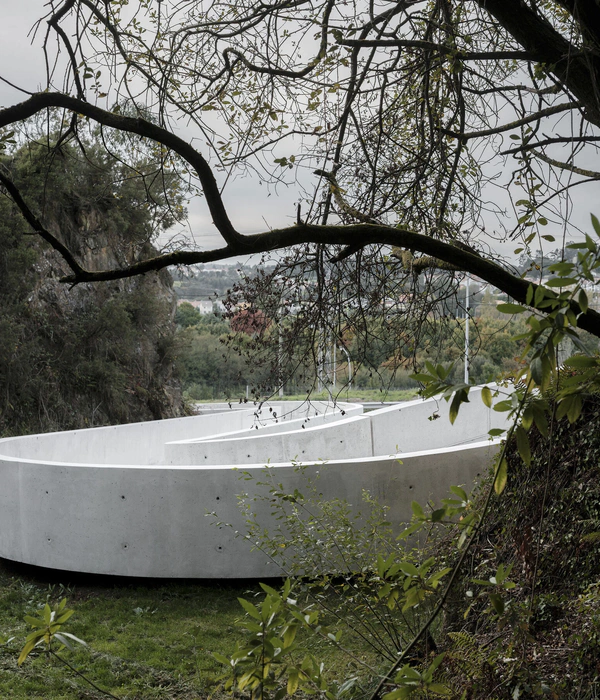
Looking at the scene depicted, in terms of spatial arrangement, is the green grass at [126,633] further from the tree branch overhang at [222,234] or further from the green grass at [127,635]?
the tree branch overhang at [222,234]

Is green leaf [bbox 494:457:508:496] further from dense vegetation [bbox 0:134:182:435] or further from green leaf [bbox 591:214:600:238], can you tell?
dense vegetation [bbox 0:134:182:435]

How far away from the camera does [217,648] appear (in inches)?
150

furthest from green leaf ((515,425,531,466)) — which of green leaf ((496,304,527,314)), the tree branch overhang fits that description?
the tree branch overhang

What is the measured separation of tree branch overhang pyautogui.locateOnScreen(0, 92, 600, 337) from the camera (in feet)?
6.45

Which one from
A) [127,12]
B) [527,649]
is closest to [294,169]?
[127,12]

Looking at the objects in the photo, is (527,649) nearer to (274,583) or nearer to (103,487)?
(274,583)

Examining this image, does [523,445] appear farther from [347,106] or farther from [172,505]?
[172,505]

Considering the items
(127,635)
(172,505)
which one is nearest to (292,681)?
(127,635)

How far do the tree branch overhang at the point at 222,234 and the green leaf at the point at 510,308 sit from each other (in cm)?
139

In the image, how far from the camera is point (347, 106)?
3.26 meters

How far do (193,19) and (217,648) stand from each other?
11.1 ft

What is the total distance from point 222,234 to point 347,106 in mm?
1538

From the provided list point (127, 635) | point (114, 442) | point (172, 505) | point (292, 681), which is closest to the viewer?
point (292, 681)

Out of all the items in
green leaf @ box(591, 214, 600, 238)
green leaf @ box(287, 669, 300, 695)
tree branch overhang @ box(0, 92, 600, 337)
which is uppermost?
tree branch overhang @ box(0, 92, 600, 337)
